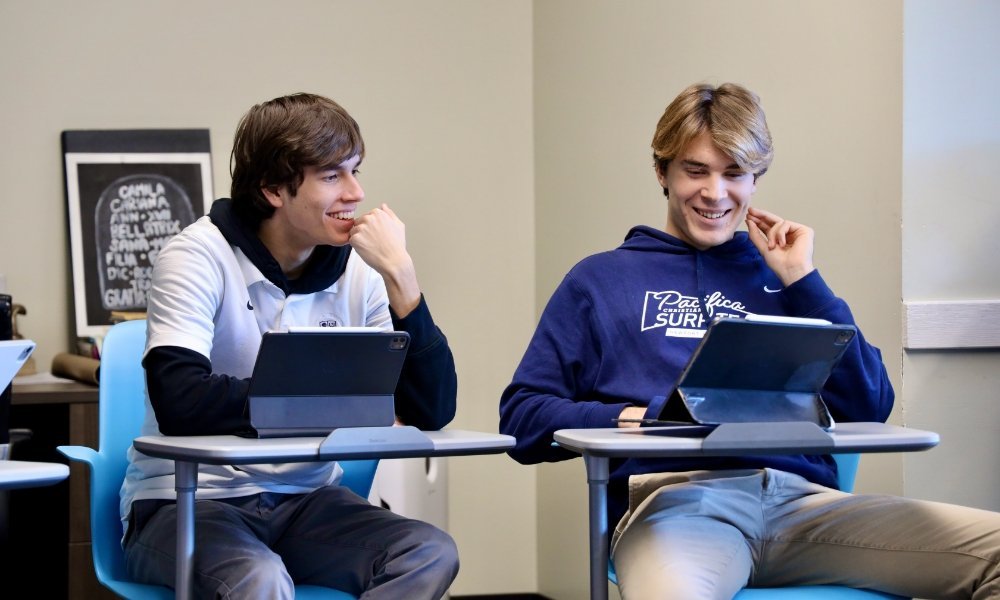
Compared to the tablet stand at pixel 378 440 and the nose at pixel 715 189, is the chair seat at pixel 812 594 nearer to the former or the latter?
the tablet stand at pixel 378 440

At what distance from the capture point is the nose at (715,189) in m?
2.22

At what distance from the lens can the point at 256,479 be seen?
Result: 6.81 ft

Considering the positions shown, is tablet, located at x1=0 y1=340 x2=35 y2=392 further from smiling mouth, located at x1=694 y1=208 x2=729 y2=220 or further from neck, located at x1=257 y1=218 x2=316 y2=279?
smiling mouth, located at x1=694 y1=208 x2=729 y2=220

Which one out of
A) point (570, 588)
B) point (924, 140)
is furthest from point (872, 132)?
point (570, 588)

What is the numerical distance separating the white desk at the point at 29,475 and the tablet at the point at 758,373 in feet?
2.77

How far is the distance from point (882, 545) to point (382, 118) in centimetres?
245

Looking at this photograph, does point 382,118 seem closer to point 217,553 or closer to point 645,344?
point 645,344

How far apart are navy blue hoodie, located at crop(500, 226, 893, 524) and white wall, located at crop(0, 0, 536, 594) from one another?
168 cm

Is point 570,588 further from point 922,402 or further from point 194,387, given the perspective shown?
point 194,387

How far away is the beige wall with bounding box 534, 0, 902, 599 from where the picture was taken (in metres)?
2.43

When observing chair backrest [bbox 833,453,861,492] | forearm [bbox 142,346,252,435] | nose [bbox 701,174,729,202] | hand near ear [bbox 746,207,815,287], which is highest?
nose [bbox 701,174,729,202]

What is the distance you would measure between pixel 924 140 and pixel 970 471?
0.66 m

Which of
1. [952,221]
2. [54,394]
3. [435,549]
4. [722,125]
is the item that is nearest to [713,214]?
[722,125]

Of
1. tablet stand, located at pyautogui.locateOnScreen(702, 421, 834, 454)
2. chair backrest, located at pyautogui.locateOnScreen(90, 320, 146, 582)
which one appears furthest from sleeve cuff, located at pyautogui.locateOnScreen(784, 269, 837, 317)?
chair backrest, located at pyautogui.locateOnScreen(90, 320, 146, 582)
